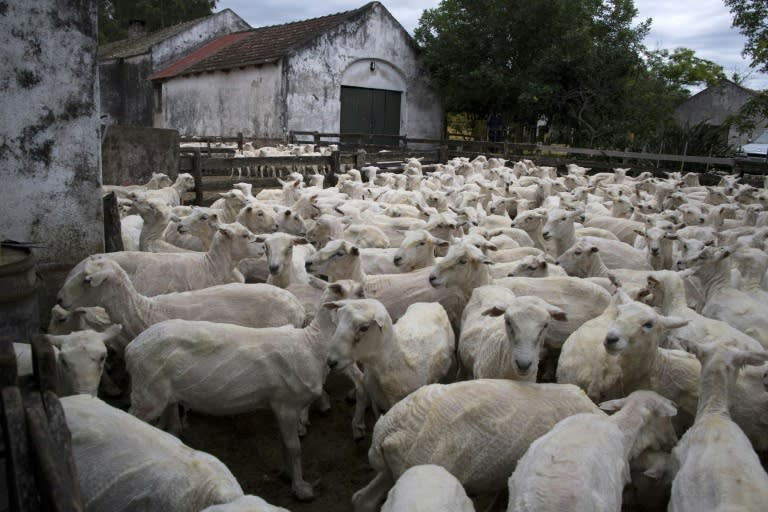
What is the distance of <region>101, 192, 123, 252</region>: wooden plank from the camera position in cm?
641

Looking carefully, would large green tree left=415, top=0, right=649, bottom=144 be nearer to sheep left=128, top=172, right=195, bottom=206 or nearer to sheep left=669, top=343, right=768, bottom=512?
sheep left=128, top=172, right=195, bottom=206

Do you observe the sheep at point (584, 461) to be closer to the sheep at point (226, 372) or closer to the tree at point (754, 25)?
the sheep at point (226, 372)

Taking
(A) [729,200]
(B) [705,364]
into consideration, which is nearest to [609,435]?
(B) [705,364]

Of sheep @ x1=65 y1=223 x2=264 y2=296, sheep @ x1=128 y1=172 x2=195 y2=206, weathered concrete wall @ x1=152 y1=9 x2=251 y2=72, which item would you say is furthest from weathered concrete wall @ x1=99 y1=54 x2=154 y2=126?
sheep @ x1=65 y1=223 x2=264 y2=296

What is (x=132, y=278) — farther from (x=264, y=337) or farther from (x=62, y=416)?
(x=62, y=416)

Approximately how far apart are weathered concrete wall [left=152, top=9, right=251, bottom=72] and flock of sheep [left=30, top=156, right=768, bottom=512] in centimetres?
2945

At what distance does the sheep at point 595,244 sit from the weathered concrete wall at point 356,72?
19.0m

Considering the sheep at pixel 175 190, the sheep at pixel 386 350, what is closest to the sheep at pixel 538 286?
the sheep at pixel 386 350

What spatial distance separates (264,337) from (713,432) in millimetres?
2681

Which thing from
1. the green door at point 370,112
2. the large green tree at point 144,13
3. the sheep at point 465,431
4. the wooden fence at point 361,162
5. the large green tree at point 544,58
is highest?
the large green tree at point 144,13

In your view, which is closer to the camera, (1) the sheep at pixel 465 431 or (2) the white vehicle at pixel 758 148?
(1) the sheep at pixel 465 431

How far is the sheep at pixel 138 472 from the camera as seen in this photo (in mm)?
2727

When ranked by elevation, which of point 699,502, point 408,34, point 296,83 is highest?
point 408,34

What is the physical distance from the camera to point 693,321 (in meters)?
4.80
